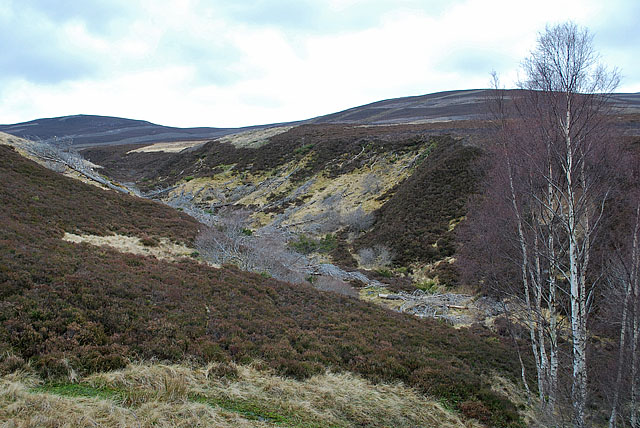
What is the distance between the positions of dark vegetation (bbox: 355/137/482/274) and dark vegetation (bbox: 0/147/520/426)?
849cm

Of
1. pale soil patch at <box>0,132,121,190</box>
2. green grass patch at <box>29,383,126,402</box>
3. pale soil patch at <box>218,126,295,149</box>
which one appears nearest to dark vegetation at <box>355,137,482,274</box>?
green grass patch at <box>29,383,126,402</box>

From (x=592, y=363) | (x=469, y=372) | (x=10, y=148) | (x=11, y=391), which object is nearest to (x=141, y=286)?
(x=11, y=391)

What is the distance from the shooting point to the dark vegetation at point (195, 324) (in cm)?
720

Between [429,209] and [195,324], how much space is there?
792 inches

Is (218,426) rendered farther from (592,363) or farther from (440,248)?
(440,248)

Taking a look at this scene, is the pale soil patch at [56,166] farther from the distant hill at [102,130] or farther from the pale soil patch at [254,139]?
the distant hill at [102,130]

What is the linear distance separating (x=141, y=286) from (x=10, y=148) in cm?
2065

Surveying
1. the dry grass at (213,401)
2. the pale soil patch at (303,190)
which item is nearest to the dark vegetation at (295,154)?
the pale soil patch at (303,190)

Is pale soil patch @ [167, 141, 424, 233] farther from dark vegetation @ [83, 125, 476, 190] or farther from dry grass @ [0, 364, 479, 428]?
dry grass @ [0, 364, 479, 428]

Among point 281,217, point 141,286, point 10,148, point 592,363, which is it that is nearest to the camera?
point 592,363

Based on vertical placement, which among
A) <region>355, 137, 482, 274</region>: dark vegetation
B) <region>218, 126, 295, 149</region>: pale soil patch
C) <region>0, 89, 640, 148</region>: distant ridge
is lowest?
<region>355, 137, 482, 274</region>: dark vegetation

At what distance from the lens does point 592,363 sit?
29.6 feet

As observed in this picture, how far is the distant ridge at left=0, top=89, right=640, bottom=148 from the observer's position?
70600 millimetres

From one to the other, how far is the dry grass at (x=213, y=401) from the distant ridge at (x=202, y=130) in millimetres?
55770
